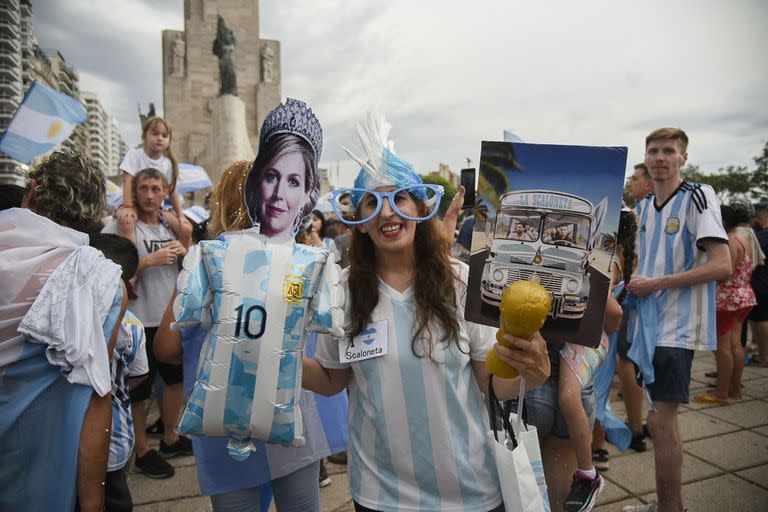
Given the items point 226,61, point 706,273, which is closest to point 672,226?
point 706,273

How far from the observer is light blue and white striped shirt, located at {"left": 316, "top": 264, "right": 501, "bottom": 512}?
1420mm

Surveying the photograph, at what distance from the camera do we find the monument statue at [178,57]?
80.9 feet

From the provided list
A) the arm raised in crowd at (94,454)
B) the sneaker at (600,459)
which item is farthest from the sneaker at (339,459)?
the arm raised in crowd at (94,454)

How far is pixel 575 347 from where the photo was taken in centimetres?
204

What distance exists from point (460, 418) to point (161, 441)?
A: 3.01 metres

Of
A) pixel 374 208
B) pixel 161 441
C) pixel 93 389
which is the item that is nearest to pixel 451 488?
pixel 374 208

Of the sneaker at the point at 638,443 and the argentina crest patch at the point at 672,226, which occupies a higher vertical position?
the argentina crest patch at the point at 672,226

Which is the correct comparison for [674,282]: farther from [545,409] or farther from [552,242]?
[552,242]

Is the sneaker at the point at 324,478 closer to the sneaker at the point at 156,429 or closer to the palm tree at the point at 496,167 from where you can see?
the sneaker at the point at 156,429

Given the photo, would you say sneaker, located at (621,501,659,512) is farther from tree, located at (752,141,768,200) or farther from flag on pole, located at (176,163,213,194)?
tree, located at (752,141,768,200)

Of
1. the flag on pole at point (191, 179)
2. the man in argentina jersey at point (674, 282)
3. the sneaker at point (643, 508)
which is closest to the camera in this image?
the man in argentina jersey at point (674, 282)

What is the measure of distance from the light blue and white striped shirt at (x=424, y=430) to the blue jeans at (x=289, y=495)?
1.27ft

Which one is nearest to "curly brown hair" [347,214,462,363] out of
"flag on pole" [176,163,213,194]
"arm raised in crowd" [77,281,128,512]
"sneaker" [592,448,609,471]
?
"arm raised in crowd" [77,281,128,512]

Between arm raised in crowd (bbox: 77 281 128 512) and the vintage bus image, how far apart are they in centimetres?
147
